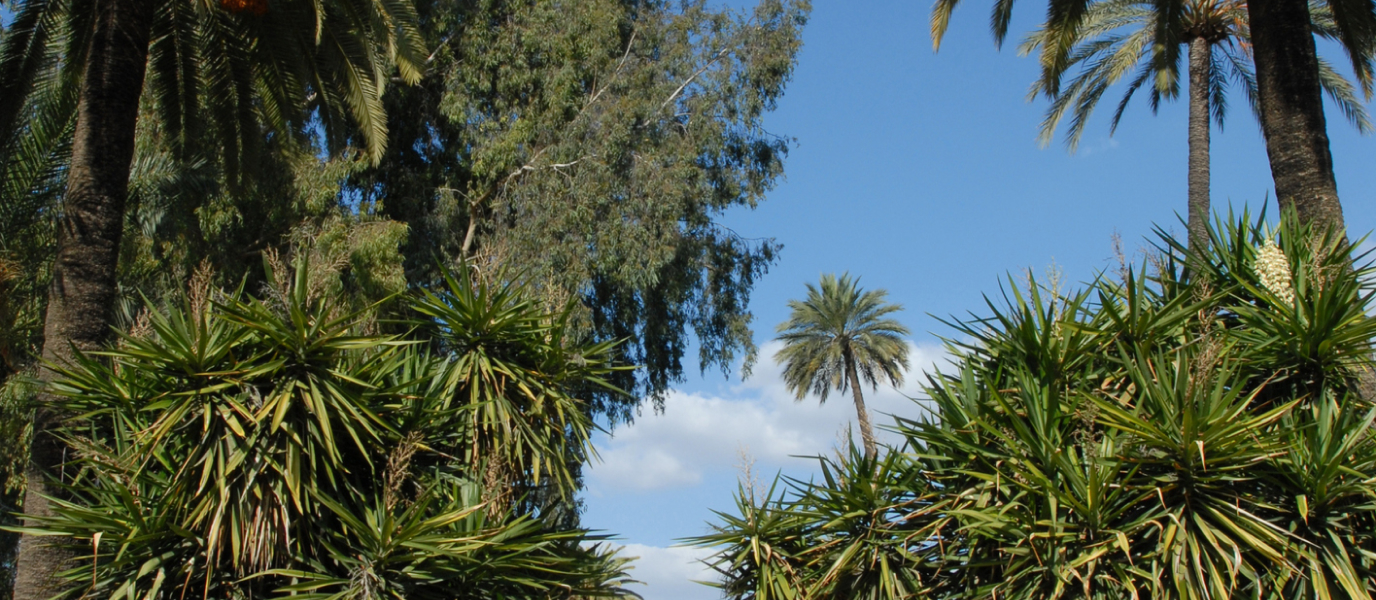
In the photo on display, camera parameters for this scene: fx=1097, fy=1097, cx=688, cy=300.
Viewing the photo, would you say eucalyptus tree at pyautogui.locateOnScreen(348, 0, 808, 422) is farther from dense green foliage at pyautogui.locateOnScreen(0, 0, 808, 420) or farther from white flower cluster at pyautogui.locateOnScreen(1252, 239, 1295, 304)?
white flower cluster at pyautogui.locateOnScreen(1252, 239, 1295, 304)

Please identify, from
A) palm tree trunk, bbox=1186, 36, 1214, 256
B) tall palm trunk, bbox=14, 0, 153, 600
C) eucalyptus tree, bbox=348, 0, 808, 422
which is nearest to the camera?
tall palm trunk, bbox=14, 0, 153, 600

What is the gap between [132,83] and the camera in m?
8.71

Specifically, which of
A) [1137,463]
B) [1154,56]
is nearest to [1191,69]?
[1154,56]

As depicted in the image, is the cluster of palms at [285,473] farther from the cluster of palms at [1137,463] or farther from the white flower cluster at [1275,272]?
the white flower cluster at [1275,272]

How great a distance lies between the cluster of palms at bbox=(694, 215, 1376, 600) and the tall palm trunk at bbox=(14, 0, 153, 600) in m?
4.96

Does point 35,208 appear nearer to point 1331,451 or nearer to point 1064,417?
point 1064,417

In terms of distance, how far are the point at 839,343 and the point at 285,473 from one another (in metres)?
26.5

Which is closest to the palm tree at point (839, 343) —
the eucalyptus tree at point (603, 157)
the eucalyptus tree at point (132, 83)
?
the eucalyptus tree at point (603, 157)

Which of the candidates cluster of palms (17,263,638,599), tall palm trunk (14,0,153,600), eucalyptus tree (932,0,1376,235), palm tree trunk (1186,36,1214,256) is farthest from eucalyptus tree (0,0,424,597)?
palm tree trunk (1186,36,1214,256)

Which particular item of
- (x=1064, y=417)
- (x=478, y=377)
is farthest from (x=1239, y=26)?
(x=478, y=377)

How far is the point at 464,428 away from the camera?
28.1ft

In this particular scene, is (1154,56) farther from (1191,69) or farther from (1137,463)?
(1137,463)

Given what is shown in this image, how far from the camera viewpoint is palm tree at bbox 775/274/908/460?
1286 inches

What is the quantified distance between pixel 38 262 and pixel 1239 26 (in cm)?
1737
